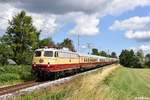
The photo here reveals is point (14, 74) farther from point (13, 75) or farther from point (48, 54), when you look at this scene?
point (48, 54)

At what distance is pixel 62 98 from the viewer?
15531mm

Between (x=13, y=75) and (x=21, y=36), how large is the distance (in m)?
40.7

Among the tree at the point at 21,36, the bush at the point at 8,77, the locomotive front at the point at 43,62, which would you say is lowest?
the bush at the point at 8,77

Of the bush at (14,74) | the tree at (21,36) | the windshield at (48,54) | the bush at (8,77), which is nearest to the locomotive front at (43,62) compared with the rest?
the windshield at (48,54)

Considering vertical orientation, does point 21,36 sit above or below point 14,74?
above

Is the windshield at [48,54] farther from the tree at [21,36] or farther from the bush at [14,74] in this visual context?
the tree at [21,36]

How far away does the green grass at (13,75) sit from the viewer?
111 ft

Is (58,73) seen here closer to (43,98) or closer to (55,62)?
(55,62)

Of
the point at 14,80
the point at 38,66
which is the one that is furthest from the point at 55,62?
the point at 14,80

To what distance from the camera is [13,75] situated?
116ft

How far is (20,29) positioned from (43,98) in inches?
2349

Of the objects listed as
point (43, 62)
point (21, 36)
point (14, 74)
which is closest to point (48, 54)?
point (43, 62)

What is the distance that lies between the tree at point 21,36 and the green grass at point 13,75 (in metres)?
31.2

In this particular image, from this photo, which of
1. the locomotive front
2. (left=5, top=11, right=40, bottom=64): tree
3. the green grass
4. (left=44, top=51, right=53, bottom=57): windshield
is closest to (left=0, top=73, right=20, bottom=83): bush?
the green grass
